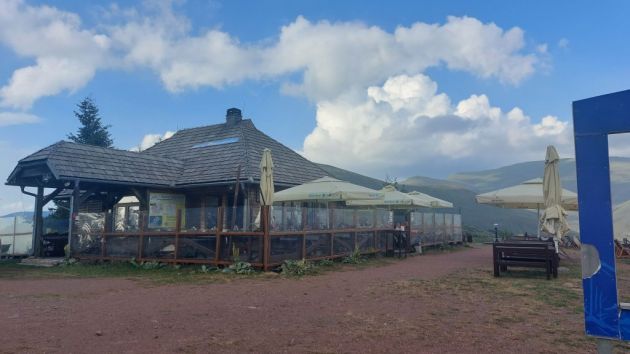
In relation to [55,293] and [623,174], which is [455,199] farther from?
[55,293]

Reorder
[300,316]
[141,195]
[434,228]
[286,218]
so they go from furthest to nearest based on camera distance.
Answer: [434,228] → [141,195] → [286,218] → [300,316]

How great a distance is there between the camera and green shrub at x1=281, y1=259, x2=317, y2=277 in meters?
11.6

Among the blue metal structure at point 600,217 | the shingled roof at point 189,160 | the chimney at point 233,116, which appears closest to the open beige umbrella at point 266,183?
the shingled roof at point 189,160

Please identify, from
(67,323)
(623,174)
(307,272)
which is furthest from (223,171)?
(623,174)

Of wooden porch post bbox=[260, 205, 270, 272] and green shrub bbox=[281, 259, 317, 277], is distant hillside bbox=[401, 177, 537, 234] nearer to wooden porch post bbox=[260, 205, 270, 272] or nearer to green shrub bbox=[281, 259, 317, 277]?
green shrub bbox=[281, 259, 317, 277]

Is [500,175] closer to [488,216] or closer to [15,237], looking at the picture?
[488,216]

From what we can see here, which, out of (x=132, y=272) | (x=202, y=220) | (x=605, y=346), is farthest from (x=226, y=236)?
(x=605, y=346)

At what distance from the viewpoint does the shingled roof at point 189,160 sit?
49.1ft

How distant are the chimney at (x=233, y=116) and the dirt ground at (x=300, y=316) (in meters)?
12.5

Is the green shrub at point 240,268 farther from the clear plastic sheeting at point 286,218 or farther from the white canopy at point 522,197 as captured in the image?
the white canopy at point 522,197

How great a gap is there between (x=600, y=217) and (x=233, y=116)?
20.3 metres

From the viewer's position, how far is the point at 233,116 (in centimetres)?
2227

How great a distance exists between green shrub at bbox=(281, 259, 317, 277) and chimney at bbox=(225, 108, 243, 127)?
37.4 feet

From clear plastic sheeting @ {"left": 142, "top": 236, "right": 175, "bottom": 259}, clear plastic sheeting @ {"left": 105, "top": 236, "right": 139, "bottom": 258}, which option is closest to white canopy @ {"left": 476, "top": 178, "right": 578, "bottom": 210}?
clear plastic sheeting @ {"left": 142, "top": 236, "right": 175, "bottom": 259}
